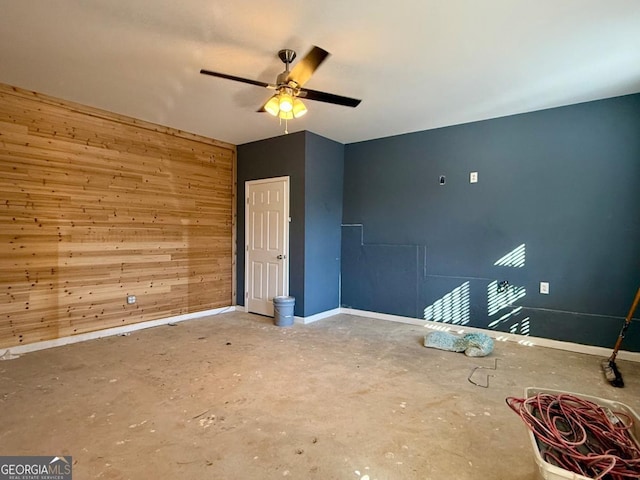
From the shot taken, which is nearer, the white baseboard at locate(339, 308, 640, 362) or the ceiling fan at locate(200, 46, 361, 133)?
the ceiling fan at locate(200, 46, 361, 133)

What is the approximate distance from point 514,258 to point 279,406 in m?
3.26

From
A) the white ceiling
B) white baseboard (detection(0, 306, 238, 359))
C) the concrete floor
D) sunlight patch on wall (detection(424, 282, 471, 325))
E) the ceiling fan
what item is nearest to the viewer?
the concrete floor

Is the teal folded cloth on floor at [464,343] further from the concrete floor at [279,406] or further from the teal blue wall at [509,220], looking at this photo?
the teal blue wall at [509,220]

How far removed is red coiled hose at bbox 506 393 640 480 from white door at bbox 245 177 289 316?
3.58 metres

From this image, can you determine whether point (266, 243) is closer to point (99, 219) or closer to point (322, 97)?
point (99, 219)

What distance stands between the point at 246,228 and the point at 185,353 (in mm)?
2365

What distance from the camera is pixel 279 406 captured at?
7.89 feet

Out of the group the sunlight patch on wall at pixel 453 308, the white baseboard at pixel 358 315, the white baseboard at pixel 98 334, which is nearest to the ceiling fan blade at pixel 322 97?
the sunlight patch on wall at pixel 453 308

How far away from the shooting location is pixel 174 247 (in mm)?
4762

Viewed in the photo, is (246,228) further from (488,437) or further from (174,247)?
(488,437)

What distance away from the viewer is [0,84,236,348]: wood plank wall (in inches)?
136

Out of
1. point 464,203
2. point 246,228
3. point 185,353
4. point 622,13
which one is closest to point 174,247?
point 246,228

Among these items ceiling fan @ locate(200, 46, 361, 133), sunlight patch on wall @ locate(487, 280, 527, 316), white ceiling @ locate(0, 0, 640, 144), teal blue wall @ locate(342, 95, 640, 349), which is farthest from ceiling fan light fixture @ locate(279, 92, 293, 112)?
sunlight patch on wall @ locate(487, 280, 527, 316)

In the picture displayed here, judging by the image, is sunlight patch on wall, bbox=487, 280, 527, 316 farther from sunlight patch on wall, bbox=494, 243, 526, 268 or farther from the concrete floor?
the concrete floor
